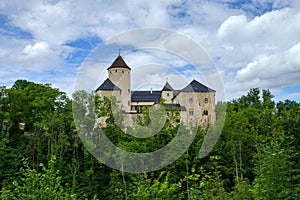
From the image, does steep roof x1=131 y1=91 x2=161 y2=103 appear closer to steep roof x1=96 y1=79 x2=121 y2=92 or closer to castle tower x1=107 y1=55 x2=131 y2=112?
castle tower x1=107 y1=55 x2=131 y2=112

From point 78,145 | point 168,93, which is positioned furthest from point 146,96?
point 78,145

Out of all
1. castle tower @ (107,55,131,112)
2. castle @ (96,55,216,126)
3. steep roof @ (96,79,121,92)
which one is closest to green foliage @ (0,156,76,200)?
castle @ (96,55,216,126)

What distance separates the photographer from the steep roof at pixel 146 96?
39.5 m

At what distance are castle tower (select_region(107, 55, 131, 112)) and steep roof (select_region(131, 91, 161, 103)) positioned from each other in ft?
18.2

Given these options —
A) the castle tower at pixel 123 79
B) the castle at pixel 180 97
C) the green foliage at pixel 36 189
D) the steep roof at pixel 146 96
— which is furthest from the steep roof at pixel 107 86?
the green foliage at pixel 36 189

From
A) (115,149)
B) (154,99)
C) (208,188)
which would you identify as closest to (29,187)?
(208,188)

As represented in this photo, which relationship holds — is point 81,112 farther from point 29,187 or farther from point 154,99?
point 154,99

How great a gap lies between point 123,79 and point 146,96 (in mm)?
14422

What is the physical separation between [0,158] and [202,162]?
12299 millimetres

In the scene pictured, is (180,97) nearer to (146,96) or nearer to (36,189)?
(146,96)

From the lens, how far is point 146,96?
1686 inches

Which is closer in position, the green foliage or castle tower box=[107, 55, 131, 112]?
the green foliage

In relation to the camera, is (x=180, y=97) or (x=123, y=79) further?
(x=180, y=97)

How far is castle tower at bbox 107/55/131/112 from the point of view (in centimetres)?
2666
